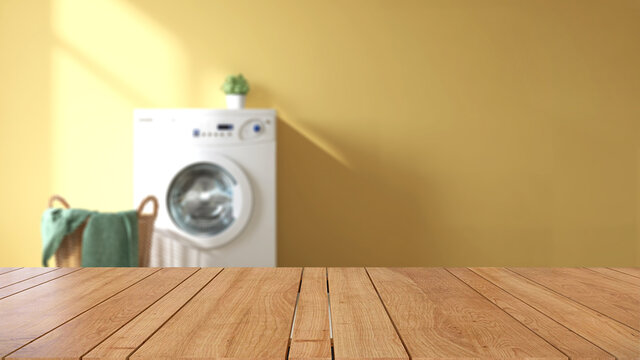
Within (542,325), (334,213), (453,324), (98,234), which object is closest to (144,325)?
(453,324)

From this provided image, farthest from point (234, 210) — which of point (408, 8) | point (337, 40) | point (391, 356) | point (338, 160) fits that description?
point (391, 356)

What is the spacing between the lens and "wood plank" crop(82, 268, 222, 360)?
0.56 meters

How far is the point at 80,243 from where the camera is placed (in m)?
2.52

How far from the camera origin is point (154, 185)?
2.70m

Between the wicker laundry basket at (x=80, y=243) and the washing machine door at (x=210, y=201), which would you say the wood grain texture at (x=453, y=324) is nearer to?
the washing machine door at (x=210, y=201)

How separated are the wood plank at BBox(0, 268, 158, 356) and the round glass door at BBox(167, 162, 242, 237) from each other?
1.63m

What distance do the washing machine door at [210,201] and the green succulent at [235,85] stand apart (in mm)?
456

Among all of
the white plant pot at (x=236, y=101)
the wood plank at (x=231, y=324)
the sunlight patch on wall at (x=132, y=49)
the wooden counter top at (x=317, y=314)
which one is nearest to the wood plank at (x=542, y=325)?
the wooden counter top at (x=317, y=314)

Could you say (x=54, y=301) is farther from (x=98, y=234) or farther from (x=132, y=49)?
(x=132, y=49)

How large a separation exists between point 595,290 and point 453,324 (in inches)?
13.6

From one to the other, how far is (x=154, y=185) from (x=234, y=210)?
0.41m

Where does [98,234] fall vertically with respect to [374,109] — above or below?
below

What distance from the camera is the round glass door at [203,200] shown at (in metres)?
2.69

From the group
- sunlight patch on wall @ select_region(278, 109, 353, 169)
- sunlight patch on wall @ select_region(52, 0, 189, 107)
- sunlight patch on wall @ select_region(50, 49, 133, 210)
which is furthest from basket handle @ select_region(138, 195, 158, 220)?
sunlight patch on wall @ select_region(278, 109, 353, 169)
